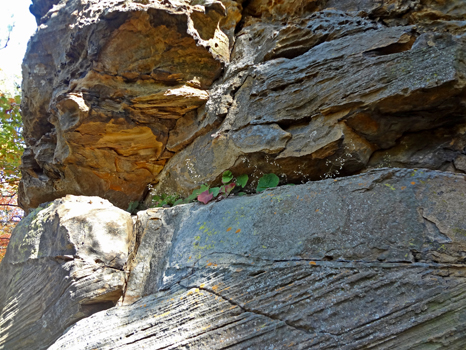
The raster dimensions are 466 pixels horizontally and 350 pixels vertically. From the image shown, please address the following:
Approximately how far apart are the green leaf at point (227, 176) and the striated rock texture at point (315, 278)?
29.3 inches

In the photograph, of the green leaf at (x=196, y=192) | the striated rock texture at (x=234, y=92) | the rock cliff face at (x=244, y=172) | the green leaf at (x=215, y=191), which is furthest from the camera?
the green leaf at (x=196, y=192)

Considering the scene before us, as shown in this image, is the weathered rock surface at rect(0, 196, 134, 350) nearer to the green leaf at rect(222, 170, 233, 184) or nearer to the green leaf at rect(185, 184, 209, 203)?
the green leaf at rect(185, 184, 209, 203)

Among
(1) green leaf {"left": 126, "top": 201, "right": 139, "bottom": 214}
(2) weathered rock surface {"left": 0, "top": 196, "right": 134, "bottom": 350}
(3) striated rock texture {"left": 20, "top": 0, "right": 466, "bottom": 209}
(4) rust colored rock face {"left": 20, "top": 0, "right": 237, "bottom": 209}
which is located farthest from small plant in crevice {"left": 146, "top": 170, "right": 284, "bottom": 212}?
(4) rust colored rock face {"left": 20, "top": 0, "right": 237, "bottom": 209}

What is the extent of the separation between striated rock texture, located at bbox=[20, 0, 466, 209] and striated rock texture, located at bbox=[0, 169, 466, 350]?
944 millimetres

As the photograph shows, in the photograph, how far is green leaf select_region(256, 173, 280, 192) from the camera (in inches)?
150

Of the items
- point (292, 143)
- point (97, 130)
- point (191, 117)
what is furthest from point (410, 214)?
point (97, 130)

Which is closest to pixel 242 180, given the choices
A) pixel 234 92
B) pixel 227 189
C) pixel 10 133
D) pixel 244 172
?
pixel 244 172

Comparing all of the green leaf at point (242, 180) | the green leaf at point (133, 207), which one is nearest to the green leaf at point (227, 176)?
the green leaf at point (242, 180)

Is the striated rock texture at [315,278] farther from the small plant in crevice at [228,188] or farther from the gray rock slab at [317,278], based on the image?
the small plant in crevice at [228,188]

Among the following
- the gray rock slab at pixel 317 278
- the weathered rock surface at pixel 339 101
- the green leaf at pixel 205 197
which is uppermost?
the weathered rock surface at pixel 339 101

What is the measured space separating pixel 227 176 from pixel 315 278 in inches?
80.0

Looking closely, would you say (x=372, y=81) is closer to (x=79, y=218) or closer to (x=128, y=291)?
(x=128, y=291)

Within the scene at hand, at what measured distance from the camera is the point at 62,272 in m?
3.49

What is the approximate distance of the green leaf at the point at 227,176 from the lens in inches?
160
